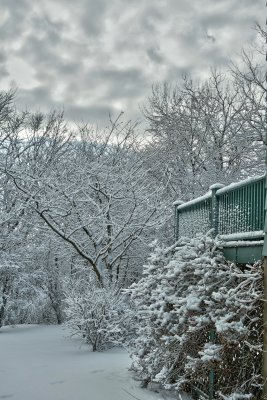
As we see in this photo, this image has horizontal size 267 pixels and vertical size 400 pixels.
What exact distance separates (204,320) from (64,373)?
3974 mm

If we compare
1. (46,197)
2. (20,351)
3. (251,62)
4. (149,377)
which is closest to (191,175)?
(251,62)

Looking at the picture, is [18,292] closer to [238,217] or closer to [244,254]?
[238,217]

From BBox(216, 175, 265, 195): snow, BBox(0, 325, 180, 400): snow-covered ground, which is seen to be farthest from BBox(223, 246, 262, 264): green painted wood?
BBox(0, 325, 180, 400): snow-covered ground

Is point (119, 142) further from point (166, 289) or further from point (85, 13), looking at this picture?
point (166, 289)

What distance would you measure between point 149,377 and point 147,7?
28.7 ft

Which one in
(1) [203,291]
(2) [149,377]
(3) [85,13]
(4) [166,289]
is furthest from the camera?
(3) [85,13]

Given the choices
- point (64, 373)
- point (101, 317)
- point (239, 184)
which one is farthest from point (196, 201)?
point (101, 317)

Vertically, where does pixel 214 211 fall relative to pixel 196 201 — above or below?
below

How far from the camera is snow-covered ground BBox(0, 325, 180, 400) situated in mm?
7180

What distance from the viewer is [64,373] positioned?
28.5ft

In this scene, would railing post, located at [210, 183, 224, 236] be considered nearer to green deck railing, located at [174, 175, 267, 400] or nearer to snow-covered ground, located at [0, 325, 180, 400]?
green deck railing, located at [174, 175, 267, 400]

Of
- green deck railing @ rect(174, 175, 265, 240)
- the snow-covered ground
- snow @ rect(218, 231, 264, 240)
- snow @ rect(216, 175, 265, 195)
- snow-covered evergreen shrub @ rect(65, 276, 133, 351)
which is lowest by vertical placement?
the snow-covered ground

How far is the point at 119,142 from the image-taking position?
64.7 ft

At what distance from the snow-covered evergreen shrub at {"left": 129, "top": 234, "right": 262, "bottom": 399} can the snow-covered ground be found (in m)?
0.67
